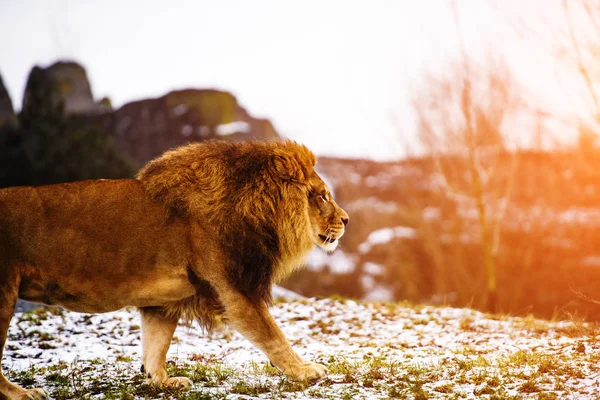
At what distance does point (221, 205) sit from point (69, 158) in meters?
14.1

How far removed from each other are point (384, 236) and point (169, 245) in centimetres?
2829

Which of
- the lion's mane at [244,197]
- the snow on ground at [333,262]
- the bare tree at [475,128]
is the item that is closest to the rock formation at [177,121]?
the snow on ground at [333,262]

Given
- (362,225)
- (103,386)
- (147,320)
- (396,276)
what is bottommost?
(396,276)

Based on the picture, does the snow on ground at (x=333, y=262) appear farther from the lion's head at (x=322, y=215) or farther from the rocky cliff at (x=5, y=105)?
the lion's head at (x=322, y=215)

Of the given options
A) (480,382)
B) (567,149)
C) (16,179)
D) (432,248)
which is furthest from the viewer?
(432,248)

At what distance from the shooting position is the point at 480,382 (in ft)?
14.4

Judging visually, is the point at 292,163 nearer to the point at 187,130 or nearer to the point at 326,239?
the point at 326,239

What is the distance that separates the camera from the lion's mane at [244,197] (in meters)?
4.43

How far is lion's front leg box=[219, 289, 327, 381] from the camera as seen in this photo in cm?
435

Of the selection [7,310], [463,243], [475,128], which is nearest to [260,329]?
[7,310]

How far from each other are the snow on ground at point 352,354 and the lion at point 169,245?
0.38 metres

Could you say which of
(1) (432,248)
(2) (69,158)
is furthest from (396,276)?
(2) (69,158)

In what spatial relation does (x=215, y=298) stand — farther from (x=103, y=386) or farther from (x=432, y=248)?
(x=432, y=248)

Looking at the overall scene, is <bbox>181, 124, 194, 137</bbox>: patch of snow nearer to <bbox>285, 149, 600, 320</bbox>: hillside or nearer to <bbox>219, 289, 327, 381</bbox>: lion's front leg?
<bbox>285, 149, 600, 320</bbox>: hillside
